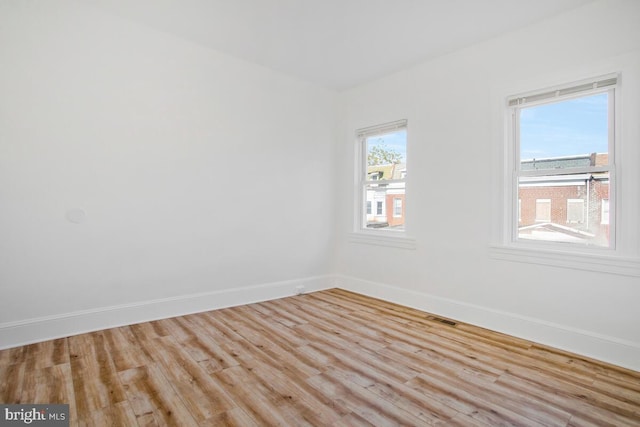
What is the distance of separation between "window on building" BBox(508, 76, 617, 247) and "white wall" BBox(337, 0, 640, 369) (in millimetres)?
161

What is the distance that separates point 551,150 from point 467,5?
4.79ft

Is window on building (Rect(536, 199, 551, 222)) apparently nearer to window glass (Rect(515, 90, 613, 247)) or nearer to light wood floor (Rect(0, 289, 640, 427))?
window glass (Rect(515, 90, 613, 247))

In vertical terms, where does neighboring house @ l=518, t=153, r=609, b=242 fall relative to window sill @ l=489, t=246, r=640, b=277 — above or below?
above

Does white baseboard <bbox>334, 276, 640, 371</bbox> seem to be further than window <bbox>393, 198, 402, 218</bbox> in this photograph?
No

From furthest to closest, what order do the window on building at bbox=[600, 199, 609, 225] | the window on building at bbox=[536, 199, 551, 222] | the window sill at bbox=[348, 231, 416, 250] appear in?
the window sill at bbox=[348, 231, 416, 250], the window on building at bbox=[536, 199, 551, 222], the window on building at bbox=[600, 199, 609, 225]

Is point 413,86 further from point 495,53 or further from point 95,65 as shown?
point 95,65

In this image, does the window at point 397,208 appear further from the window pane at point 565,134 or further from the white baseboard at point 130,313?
the white baseboard at point 130,313

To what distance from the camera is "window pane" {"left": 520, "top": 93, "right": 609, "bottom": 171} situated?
110 inches

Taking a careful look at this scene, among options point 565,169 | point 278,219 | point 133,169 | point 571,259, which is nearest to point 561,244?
point 571,259

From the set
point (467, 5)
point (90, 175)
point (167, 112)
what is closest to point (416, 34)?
point (467, 5)

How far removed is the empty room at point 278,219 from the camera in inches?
87.7

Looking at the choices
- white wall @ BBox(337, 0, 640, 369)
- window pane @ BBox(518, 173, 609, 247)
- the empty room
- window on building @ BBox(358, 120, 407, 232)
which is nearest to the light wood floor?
the empty room

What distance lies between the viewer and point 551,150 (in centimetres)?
306

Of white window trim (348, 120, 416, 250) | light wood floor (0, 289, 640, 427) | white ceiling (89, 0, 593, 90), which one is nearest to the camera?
light wood floor (0, 289, 640, 427)
